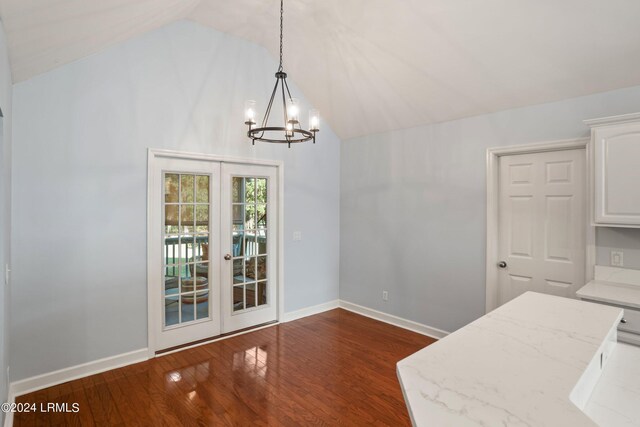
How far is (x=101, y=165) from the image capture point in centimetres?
319

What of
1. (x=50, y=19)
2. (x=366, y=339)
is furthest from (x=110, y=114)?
(x=366, y=339)

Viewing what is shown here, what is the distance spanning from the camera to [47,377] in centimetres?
294

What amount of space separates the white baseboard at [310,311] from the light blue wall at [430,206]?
190 millimetres

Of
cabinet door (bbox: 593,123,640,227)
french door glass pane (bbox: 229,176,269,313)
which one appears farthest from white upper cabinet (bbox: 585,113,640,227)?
french door glass pane (bbox: 229,176,269,313)

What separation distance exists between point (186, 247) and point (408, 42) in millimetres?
3061

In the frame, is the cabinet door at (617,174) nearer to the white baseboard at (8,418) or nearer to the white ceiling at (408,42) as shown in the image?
the white ceiling at (408,42)

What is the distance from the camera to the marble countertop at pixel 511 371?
0.95m

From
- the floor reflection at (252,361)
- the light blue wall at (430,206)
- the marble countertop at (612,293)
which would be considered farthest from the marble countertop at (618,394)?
the floor reflection at (252,361)

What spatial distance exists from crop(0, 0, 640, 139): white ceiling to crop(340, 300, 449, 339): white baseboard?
95.9 inches

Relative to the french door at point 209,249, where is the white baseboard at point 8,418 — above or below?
below

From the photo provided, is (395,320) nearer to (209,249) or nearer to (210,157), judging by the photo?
(209,249)

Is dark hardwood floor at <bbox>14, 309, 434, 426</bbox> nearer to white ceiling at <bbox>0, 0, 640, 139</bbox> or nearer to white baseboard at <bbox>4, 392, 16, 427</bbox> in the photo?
white baseboard at <bbox>4, 392, 16, 427</bbox>

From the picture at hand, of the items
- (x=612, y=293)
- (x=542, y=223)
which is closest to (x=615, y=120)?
(x=542, y=223)

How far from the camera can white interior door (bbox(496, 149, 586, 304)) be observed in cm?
313
